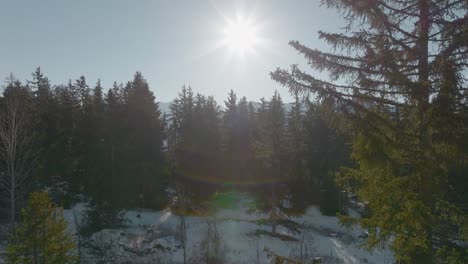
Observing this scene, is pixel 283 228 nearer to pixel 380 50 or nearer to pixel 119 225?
pixel 119 225

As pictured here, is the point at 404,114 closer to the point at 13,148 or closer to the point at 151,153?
the point at 13,148

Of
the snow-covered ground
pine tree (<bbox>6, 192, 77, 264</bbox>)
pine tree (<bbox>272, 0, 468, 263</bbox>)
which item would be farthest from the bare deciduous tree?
pine tree (<bbox>272, 0, 468, 263</bbox>)

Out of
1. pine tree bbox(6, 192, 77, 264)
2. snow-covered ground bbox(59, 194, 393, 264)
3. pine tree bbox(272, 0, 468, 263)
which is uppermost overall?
pine tree bbox(272, 0, 468, 263)

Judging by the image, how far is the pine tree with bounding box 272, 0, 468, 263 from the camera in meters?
6.38

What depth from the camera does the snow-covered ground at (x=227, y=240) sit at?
28.4 meters

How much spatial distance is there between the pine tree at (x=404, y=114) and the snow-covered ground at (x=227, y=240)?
1833 cm

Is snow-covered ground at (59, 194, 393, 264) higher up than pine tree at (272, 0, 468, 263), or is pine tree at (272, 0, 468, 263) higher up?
pine tree at (272, 0, 468, 263)

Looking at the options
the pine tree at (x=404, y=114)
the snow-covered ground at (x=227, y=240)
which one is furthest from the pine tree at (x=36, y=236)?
the pine tree at (x=404, y=114)

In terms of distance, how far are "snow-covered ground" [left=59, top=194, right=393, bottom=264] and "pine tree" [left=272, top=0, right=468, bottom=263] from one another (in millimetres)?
18326

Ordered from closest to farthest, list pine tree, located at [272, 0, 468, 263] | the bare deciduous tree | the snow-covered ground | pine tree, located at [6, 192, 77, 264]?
pine tree, located at [272, 0, 468, 263]
pine tree, located at [6, 192, 77, 264]
the bare deciduous tree
the snow-covered ground

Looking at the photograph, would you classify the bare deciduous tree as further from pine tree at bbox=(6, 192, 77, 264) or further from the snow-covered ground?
the snow-covered ground

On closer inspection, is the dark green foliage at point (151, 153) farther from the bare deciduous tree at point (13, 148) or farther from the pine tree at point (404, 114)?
the pine tree at point (404, 114)

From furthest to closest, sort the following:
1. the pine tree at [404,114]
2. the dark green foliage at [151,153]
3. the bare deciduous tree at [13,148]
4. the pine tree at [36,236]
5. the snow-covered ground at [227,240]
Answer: the dark green foliage at [151,153]
the snow-covered ground at [227,240]
the bare deciduous tree at [13,148]
the pine tree at [36,236]
the pine tree at [404,114]

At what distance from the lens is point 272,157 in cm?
3572
